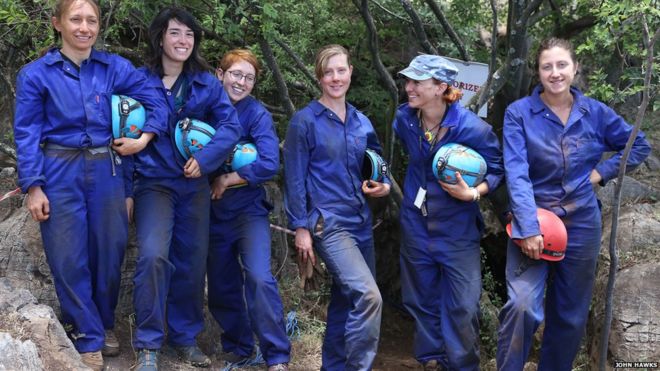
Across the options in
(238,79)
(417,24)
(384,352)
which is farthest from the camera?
(384,352)

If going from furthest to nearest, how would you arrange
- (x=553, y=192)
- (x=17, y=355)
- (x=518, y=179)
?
(x=553, y=192)
(x=518, y=179)
(x=17, y=355)

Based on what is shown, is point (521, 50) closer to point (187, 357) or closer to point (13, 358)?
point (187, 357)

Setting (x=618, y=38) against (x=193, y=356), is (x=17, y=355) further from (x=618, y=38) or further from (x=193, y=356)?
(x=618, y=38)

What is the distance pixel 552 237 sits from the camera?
5.04 meters

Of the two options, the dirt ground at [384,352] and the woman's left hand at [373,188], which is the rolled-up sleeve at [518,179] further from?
the dirt ground at [384,352]

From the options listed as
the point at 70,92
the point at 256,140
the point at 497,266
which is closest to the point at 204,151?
the point at 256,140

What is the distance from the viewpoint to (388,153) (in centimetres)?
789

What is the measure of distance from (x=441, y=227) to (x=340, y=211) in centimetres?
69

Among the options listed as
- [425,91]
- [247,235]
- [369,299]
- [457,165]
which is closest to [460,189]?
[457,165]

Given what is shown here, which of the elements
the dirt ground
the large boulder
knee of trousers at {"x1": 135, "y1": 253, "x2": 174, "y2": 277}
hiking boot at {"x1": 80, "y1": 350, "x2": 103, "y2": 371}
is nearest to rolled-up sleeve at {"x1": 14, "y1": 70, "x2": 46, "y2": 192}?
knee of trousers at {"x1": 135, "y1": 253, "x2": 174, "y2": 277}

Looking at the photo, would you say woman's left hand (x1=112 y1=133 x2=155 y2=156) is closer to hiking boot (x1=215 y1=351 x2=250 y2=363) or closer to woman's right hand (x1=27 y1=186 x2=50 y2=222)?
woman's right hand (x1=27 y1=186 x2=50 y2=222)

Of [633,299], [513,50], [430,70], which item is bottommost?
[633,299]

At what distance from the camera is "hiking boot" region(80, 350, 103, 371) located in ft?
16.4

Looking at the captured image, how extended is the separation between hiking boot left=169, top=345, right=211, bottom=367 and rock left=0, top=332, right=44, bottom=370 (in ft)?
3.97
